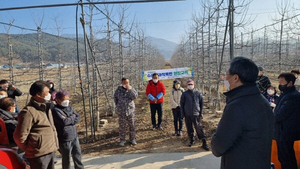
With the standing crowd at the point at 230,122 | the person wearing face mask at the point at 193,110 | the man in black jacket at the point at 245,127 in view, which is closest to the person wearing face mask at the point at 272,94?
the standing crowd at the point at 230,122

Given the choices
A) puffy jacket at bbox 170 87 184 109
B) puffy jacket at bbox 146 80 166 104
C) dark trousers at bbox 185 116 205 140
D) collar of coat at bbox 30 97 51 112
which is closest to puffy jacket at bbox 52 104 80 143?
collar of coat at bbox 30 97 51 112

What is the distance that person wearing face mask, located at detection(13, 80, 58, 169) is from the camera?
208 cm

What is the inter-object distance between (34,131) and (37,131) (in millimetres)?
30

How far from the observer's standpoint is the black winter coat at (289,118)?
255 cm

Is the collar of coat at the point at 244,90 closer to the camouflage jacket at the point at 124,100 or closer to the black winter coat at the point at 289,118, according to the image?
the black winter coat at the point at 289,118

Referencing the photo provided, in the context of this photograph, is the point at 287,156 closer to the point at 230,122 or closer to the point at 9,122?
the point at 230,122

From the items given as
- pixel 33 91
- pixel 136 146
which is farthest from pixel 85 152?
pixel 33 91

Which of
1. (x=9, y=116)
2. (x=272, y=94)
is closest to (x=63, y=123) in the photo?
(x=9, y=116)

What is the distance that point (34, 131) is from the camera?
2.17m

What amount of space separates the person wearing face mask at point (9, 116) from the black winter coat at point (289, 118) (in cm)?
358

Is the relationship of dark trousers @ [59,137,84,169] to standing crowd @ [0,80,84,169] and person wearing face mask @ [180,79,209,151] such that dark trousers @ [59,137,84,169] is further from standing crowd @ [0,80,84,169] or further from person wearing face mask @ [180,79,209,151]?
person wearing face mask @ [180,79,209,151]

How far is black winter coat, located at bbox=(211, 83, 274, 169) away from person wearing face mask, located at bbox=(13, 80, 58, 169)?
6.20ft

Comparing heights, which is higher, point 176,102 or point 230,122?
point 230,122

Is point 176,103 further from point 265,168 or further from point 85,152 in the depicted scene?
point 265,168
